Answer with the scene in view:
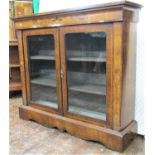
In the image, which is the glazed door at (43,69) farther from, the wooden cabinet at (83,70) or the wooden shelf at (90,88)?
the wooden shelf at (90,88)

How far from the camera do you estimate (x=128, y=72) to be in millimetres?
1654

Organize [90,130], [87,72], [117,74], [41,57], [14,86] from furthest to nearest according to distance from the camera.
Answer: [14,86] → [41,57] → [87,72] → [90,130] → [117,74]

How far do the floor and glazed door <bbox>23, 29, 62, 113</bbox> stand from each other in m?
0.24

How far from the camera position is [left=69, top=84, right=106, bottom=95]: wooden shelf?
1.78 metres

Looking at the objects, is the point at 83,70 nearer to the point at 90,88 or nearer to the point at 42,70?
the point at 90,88

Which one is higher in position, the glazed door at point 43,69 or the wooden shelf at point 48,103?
the glazed door at point 43,69

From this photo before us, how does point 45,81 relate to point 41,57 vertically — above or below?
below

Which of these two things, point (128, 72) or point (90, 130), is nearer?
point (128, 72)

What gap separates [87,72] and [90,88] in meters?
0.15

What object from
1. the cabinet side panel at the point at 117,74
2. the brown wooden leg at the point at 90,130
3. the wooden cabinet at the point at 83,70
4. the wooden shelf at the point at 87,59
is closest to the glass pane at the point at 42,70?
the wooden cabinet at the point at 83,70

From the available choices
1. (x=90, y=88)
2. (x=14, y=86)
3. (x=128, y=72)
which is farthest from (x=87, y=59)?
(x=14, y=86)

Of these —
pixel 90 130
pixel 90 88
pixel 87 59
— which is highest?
pixel 87 59

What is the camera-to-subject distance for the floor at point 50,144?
166 centimetres

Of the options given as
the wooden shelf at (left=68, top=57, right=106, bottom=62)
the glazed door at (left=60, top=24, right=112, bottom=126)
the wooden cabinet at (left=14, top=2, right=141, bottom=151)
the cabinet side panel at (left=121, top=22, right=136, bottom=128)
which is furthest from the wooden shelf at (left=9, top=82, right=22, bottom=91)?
the cabinet side panel at (left=121, top=22, right=136, bottom=128)
